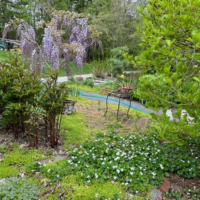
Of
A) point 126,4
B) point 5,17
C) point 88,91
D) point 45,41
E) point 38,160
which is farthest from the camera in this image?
point 5,17

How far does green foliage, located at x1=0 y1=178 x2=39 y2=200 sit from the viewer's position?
1796 mm

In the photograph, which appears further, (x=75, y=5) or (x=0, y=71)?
(x=75, y=5)

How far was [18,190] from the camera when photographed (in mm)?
1863

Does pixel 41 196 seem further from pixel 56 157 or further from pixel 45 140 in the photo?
pixel 45 140

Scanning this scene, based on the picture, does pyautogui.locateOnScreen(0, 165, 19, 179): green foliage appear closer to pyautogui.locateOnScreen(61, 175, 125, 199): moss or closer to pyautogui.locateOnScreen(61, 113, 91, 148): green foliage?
pyautogui.locateOnScreen(61, 175, 125, 199): moss

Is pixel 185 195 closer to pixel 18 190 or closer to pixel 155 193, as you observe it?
pixel 155 193

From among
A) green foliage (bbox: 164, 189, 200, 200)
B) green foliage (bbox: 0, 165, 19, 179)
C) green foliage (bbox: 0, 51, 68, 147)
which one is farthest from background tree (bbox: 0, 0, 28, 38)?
green foliage (bbox: 164, 189, 200, 200)

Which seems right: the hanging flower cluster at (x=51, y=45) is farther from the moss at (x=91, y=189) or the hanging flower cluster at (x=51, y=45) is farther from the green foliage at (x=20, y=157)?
the moss at (x=91, y=189)

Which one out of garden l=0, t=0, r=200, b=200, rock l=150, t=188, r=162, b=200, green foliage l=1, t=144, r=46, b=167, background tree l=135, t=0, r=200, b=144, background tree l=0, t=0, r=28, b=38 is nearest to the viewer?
background tree l=135, t=0, r=200, b=144

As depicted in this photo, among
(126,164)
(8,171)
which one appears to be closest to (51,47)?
(8,171)

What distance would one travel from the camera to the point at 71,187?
2.04 metres

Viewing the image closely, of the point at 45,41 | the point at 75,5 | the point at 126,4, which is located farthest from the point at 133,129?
the point at 75,5

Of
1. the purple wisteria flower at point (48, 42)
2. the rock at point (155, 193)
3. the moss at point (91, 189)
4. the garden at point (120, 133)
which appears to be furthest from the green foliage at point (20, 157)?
the purple wisteria flower at point (48, 42)

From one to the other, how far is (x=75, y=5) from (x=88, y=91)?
39.5 ft
